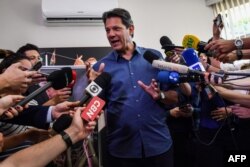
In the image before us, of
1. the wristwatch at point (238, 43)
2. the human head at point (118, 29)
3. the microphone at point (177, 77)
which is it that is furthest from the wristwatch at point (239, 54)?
the human head at point (118, 29)

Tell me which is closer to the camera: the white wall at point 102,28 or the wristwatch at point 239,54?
the wristwatch at point 239,54

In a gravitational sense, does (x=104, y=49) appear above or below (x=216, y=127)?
above

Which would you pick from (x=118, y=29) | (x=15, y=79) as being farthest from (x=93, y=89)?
(x=118, y=29)

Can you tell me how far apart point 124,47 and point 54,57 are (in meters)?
→ 1.95

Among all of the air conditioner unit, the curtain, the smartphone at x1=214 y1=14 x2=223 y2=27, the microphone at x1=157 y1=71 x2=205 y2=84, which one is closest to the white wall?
the air conditioner unit

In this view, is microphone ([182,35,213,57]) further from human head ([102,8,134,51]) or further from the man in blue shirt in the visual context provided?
human head ([102,8,134,51])

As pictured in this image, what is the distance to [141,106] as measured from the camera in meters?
1.83

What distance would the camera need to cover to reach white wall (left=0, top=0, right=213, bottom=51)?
12.3 ft

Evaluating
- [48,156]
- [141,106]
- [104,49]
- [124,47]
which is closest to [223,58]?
[141,106]

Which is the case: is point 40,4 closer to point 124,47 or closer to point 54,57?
point 54,57

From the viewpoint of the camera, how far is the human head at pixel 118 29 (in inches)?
79.5

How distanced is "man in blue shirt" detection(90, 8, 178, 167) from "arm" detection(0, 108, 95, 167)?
0.68 metres

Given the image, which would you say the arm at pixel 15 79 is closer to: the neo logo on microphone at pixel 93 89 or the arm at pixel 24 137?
the neo logo on microphone at pixel 93 89

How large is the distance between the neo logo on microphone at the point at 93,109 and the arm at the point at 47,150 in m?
0.03
